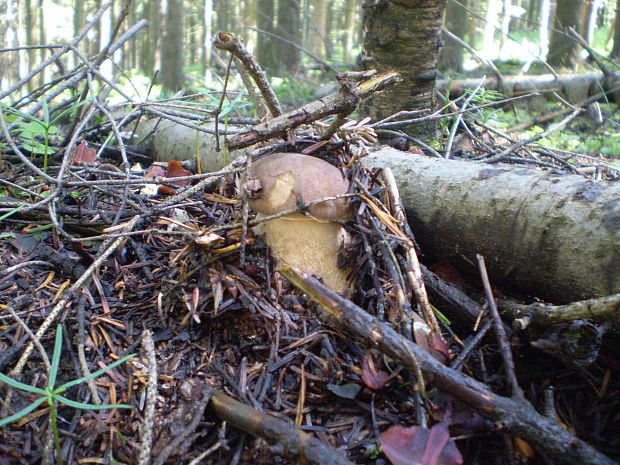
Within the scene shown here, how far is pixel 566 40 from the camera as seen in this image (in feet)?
33.2

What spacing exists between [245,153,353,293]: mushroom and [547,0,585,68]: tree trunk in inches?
419

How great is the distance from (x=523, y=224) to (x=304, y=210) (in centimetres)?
81

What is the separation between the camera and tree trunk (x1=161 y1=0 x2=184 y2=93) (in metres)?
10.4

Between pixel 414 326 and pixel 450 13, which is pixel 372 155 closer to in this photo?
pixel 414 326

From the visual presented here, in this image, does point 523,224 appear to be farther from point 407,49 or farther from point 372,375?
point 407,49

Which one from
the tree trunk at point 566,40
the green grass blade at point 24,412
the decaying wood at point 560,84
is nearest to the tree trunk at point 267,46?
the decaying wood at point 560,84

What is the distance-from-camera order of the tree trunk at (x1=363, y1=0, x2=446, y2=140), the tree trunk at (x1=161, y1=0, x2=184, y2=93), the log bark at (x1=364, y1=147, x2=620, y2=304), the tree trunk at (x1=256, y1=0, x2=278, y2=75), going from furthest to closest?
the tree trunk at (x1=256, y1=0, x2=278, y2=75), the tree trunk at (x1=161, y1=0, x2=184, y2=93), the tree trunk at (x1=363, y1=0, x2=446, y2=140), the log bark at (x1=364, y1=147, x2=620, y2=304)


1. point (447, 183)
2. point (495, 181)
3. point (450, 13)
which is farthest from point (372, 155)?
point (450, 13)

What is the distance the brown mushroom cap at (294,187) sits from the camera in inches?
59.1

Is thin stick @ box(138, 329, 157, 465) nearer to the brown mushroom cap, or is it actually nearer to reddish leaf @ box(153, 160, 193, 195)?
the brown mushroom cap

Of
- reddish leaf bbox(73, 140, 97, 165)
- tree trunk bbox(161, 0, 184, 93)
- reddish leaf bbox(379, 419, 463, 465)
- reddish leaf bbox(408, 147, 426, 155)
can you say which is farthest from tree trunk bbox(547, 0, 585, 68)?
reddish leaf bbox(379, 419, 463, 465)

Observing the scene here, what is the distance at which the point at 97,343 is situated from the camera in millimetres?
1431

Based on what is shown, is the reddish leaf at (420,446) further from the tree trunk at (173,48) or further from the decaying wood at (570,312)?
the tree trunk at (173,48)

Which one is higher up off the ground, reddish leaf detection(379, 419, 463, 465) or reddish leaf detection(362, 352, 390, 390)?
reddish leaf detection(362, 352, 390, 390)
